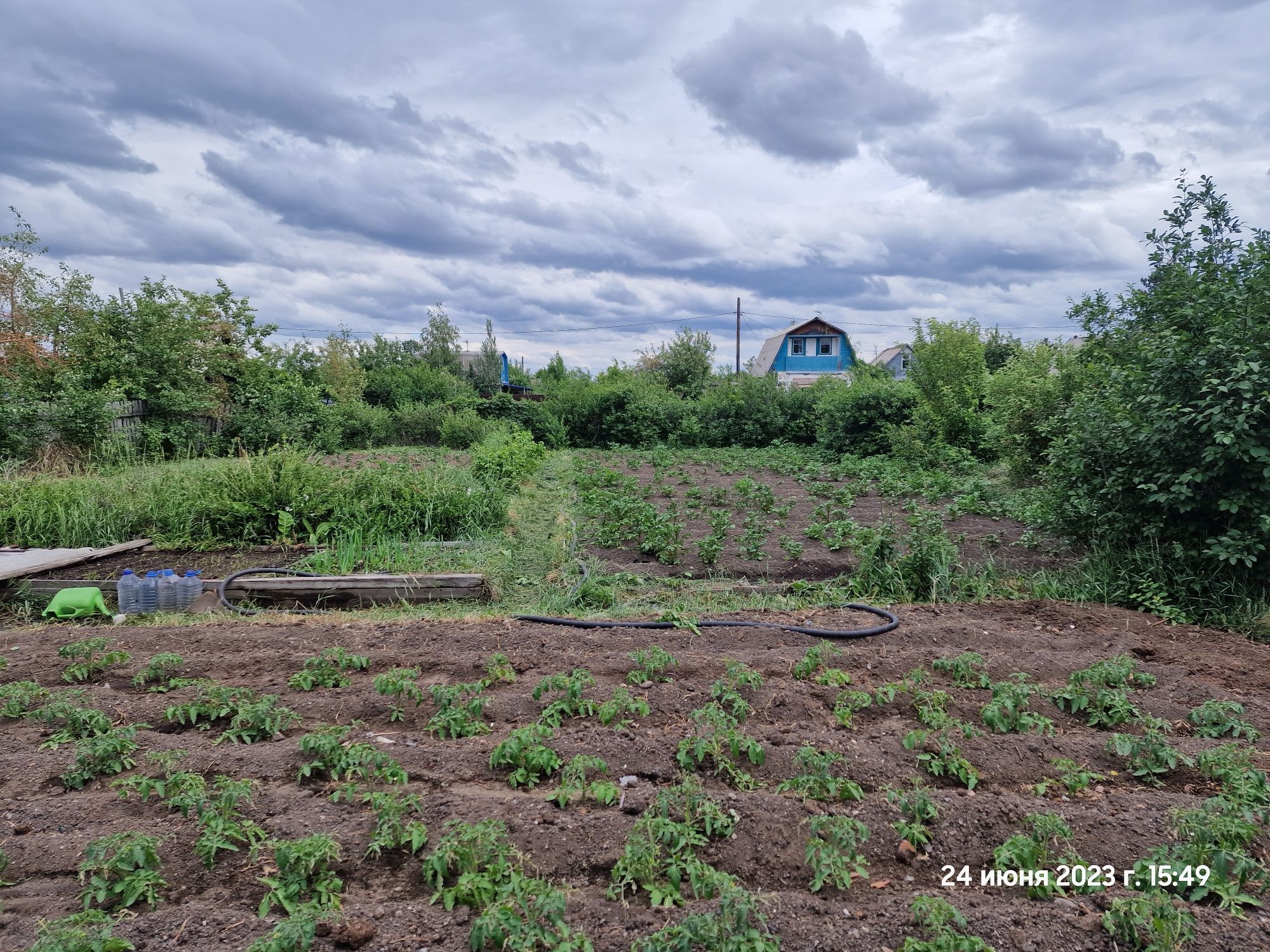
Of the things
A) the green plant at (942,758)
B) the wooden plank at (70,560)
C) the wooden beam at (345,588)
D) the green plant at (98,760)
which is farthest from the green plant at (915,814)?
the wooden plank at (70,560)

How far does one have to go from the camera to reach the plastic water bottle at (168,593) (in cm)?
599

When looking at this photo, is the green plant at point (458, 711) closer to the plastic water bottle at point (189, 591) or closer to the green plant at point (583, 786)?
the green plant at point (583, 786)

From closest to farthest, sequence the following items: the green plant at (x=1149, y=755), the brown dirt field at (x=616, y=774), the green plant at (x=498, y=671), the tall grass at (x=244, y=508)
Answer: the brown dirt field at (x=616, y=774) < the green plant at (x=1149, y=755) < the green plant at (x=498, y=671) < the tall grass at (x=244, y=508)

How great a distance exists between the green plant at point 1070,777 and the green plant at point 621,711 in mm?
1757

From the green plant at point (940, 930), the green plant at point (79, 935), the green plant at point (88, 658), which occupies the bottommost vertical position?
the green plant at point (940, 930)

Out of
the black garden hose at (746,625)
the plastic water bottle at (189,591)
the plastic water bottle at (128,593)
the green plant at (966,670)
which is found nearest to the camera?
the green plant at (966,670)

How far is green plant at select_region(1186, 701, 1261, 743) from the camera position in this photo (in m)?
3.47

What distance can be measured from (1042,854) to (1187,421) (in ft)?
14.3

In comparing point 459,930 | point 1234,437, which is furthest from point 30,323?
point 1234,437

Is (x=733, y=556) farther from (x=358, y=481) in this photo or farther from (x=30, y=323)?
(x=30, y=323)

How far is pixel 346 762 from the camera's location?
10.1 feet

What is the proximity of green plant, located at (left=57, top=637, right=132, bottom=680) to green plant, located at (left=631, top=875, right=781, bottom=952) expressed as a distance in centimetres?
391

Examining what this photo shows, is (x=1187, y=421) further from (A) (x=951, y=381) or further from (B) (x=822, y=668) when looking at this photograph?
(A) (x=951, y=381)

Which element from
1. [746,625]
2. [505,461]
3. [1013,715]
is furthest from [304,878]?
[505,461]
